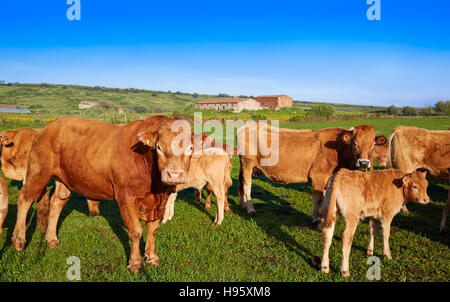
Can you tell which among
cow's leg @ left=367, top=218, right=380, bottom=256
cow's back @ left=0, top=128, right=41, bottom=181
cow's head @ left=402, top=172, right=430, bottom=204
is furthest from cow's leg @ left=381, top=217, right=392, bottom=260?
cow's back @ left=0, top=128, right=41, bottom=181

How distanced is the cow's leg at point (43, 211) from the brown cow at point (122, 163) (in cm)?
64

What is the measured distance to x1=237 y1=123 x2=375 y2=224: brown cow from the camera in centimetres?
714

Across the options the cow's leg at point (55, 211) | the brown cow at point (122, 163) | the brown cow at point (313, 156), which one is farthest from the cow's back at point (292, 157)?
the cow's leg at point (55, 211)

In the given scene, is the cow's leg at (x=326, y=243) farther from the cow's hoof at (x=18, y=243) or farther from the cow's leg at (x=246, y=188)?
the cow's hoof at (x=18, y=243)

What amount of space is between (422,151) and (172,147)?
8.13 metres

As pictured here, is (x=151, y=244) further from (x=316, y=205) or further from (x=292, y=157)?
(x=292, y=157)

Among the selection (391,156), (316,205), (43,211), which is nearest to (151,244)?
(43,211)

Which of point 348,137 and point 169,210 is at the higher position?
point 348,137

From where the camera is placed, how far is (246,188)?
888 centimetres

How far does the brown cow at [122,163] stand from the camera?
4465 millimetres

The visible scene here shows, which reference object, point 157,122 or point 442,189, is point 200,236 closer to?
point 157,122

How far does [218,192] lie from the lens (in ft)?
25.0

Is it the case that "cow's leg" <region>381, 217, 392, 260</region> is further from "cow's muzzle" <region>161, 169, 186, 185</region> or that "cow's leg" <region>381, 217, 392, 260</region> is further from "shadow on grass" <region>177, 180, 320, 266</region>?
"cow's muzzle" <region>161, 169, 186, 185</region>

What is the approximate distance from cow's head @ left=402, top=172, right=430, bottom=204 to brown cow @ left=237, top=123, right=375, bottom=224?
1.10 m
